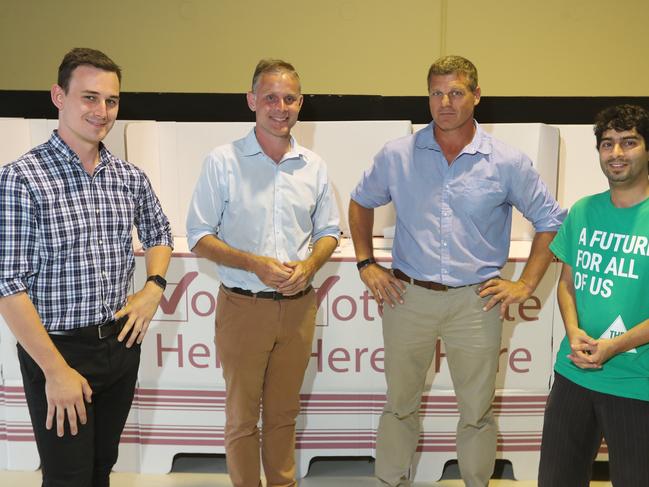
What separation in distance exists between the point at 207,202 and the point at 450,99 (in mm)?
925

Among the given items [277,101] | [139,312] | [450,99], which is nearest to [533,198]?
[450,99]

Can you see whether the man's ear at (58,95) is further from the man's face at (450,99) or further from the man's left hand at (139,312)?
the man's face at (450,99)

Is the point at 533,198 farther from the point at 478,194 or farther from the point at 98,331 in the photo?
the point at 98,331

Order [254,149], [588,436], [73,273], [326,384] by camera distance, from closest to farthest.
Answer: [73,273], [588,436], [254,149], [326,384]

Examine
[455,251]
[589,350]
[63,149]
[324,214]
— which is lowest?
[589,350]

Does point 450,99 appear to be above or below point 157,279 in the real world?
above

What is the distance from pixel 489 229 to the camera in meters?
2.42

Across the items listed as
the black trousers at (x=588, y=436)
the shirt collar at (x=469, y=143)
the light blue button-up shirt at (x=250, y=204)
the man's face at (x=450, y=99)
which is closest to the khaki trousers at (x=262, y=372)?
the light blue button-up shirt at (x=250, y=204)

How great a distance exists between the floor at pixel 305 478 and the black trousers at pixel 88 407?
117cm

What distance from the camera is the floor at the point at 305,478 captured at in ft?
9.95

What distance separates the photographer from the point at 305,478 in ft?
10.2

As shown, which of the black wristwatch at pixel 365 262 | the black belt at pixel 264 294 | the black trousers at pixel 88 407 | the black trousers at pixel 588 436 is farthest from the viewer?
the black wristwatch at pixel 365 262

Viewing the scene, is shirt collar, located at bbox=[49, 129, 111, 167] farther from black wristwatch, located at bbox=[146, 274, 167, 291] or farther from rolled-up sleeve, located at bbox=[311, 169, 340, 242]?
rolled-up sleeve, located at bbox=[311, 169, 340, 242]

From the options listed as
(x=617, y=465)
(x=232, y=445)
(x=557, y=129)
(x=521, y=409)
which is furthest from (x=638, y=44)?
(x=232, y=445)
